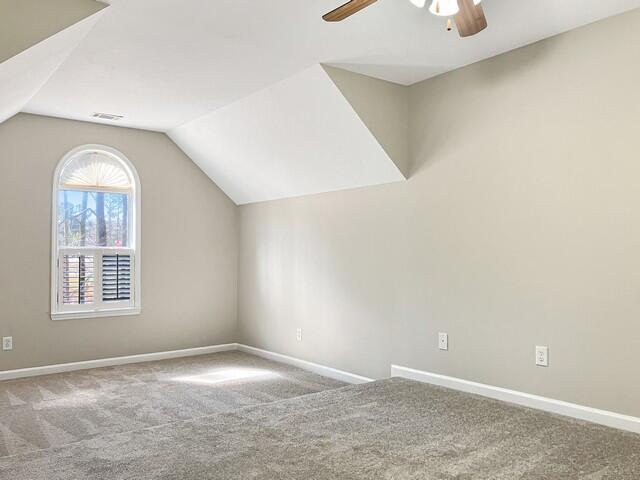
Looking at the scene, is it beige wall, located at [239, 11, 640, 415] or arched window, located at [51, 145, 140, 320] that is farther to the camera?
arched window, located at [51, 145, 140, 320]

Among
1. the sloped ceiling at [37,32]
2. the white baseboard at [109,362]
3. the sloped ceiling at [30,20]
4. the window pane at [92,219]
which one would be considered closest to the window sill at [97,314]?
the white baseboard at [109,362]

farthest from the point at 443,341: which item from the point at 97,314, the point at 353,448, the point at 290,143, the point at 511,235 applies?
the point at 97,314

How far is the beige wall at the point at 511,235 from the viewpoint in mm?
2916

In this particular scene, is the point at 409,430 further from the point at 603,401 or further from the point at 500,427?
the point at 603,401

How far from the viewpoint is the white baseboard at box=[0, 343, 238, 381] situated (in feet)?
15.7

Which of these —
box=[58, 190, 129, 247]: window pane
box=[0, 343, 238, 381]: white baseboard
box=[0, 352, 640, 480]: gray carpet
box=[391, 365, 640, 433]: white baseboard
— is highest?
box=[58, 190, 129, 247]: window pane

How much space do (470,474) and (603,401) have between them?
45.3 inches

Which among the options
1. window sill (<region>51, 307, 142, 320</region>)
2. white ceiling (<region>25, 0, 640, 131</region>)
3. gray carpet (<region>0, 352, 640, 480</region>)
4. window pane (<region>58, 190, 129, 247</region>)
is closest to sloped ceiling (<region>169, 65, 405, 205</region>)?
white ceiling (<region>25, 0, 640, 131</region>)

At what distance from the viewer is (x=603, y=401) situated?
2.95m

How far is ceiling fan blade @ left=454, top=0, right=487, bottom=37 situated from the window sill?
4.35 meters

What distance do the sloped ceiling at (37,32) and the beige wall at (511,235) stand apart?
8.08ft

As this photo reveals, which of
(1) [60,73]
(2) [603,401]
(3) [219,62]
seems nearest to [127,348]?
(1) [60,73]

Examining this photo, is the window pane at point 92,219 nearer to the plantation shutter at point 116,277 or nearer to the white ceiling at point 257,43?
the plantation shutter at point 116,277

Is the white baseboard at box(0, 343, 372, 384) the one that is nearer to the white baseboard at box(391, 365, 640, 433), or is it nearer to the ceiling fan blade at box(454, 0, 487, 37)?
the white baseboard at box(391, 365, 640, 433)
